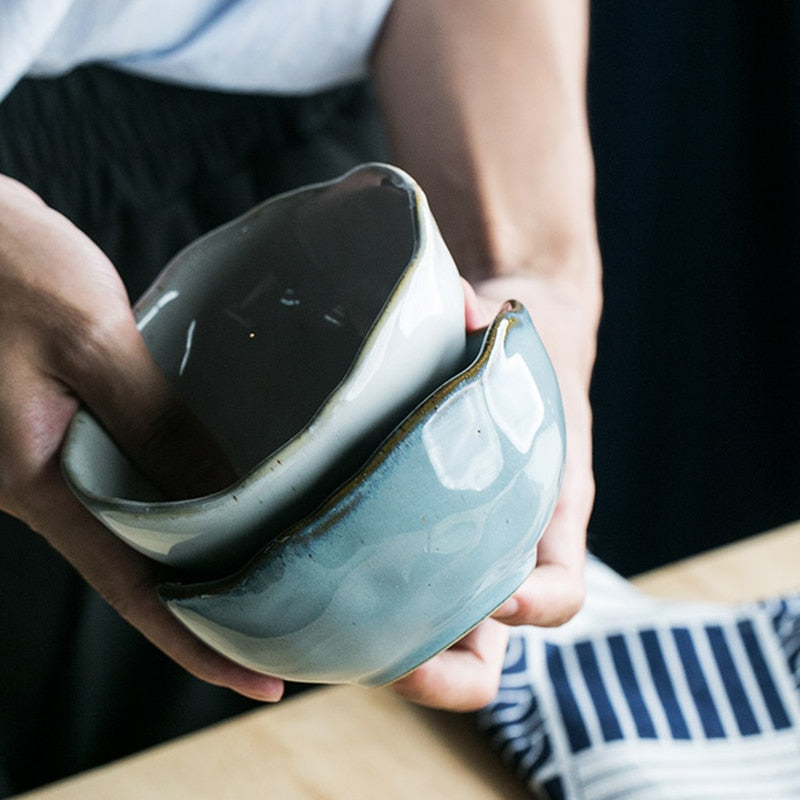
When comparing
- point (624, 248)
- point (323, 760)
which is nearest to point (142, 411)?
point (323, 760)

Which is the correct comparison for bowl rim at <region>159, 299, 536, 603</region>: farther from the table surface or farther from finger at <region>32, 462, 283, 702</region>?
the table surface

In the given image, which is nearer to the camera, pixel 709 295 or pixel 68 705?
pixel 68 705

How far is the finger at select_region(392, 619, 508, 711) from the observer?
45 centimetres

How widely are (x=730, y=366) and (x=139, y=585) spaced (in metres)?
0.99

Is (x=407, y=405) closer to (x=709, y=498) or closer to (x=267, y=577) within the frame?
(x=267, y=577)

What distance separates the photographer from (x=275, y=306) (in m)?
0.51

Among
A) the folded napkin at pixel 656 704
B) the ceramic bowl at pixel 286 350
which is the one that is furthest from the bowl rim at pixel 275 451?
the folded napkin at pixel 656 704

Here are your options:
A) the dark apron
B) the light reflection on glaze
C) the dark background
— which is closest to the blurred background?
the dark background

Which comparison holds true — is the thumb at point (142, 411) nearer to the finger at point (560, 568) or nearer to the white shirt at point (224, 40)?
the finger at point (560, 568)

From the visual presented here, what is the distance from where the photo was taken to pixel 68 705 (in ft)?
2.43

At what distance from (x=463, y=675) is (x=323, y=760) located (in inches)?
4.7

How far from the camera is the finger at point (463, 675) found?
45 centimetres

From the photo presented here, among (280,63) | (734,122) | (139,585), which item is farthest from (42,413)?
(734,122)

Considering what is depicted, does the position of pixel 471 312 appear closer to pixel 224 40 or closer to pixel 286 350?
pixel 286 350
